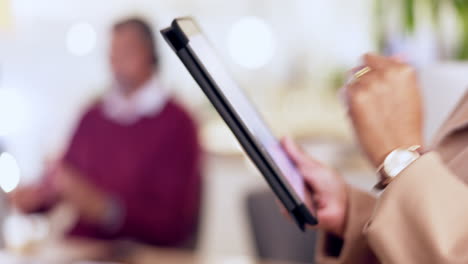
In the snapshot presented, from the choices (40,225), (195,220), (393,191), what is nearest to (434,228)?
(393,191)

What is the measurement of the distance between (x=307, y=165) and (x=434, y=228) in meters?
0.39

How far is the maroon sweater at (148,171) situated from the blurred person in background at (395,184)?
1326 mm

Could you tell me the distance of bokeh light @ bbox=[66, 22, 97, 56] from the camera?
5.36m

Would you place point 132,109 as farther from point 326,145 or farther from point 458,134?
point 326,145

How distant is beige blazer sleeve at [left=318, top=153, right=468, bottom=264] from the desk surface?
3.45ft

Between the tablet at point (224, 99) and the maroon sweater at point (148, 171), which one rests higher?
the tablet at point (224, 99)

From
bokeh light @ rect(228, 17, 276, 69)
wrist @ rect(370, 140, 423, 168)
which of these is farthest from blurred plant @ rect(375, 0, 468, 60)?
bokeh light @ rect(228, 17, 276, 69)

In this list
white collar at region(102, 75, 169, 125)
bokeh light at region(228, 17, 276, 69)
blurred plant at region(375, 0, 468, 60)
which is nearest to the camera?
blurred plant at region(375, 0, 468, 60)

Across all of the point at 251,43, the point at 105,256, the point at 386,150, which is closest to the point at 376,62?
the point at 386,150

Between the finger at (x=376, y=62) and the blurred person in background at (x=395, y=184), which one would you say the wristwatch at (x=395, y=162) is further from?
the finger at (x=376, y=62)

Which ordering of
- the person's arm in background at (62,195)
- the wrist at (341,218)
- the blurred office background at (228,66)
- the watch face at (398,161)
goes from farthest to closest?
1. the blurred office background at (228,66)
2. the person's arm in background at (62,195)
3. the wrist at (341,218)
4. the watch face at (398,161)

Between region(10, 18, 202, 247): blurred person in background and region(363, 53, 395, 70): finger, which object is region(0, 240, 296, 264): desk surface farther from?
region(363, 53, 395, 70): finger

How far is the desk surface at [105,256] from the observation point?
180 cm

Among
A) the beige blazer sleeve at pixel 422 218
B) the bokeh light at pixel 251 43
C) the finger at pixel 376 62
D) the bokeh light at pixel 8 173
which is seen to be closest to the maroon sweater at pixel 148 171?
the bokeh light at pixel 8 173
